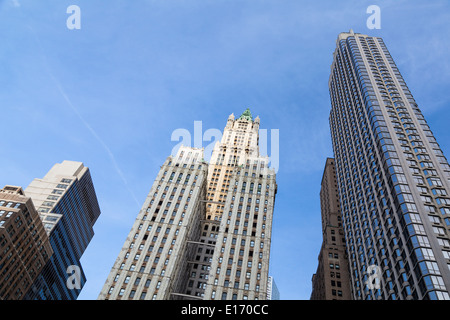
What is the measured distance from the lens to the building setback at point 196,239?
278ft

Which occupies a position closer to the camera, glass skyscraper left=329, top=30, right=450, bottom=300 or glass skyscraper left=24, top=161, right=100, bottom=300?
glass skyscraper left=329, top=30, right=450, bottom=300

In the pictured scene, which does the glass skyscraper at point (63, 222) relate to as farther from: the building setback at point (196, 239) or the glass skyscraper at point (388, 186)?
the glass skyscraper at point (388, 186)

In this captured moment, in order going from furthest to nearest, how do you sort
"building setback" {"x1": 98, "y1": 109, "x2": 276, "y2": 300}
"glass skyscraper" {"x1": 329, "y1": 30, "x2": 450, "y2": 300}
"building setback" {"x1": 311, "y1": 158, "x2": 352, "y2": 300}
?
"building setback" {"x1": 311, "y1": 158, "x2": 352, "y2": 300} < "building setback" {"x1": 98, "y1": 109, "x2": 276, "y2": 300} < "glass skyscraper" {"x1": 329, "y1": 30, "x2": 450, "y2": 300}

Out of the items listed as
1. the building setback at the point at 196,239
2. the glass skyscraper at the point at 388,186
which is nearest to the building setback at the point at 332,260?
the glass skyscraper at the point at 388,186

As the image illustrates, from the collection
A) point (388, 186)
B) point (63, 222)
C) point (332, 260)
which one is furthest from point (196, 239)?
point (63, 222)

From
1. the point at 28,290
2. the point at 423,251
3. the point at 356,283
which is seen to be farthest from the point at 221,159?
the point at 423,251

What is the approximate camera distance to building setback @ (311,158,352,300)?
10938cm

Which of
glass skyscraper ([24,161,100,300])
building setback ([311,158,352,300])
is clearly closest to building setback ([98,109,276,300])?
building setback ([311,158,352,300])

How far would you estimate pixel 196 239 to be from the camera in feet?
388

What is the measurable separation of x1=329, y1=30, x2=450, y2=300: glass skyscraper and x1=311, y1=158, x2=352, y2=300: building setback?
8527 millimetres

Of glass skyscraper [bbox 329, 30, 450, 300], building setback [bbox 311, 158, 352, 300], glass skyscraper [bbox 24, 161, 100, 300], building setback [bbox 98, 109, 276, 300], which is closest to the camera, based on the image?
glass skyscraper [bbox 329, 30, 450, 300]

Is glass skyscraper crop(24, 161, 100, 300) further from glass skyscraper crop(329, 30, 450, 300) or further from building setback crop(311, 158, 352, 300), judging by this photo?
glass skyscraper crop(329, 30, 450, 300)

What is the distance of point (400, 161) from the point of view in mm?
90250

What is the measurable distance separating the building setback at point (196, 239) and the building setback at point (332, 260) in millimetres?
28264
